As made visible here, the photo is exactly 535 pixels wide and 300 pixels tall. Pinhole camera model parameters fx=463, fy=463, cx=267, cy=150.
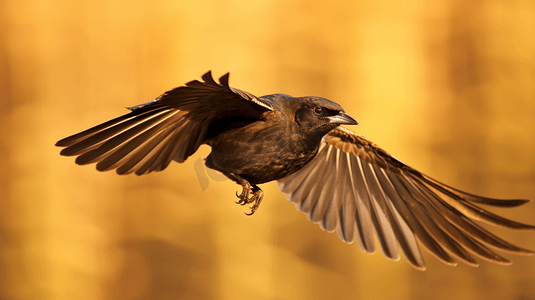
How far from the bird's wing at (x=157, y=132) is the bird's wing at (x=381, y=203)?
961 millimetres

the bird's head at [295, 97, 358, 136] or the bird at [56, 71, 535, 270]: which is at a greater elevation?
the bird's head at [295, 97, 358, 136]

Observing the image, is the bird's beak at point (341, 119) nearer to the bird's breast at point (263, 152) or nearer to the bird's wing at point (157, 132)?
the bird's breast at point (263, 152)

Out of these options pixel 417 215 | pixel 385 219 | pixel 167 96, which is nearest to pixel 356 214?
pixel 385 219

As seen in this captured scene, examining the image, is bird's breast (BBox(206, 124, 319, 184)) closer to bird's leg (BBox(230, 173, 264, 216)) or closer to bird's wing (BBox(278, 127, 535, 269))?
bird's leg (BBox(230, 173, 264, 216))

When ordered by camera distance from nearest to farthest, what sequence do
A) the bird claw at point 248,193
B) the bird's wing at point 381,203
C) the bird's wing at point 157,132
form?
the bird's wing at point 157,132, the bird claw at point 248,193, the bird's wing at point 381,203

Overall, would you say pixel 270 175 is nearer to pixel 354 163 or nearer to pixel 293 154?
pixel 293 154

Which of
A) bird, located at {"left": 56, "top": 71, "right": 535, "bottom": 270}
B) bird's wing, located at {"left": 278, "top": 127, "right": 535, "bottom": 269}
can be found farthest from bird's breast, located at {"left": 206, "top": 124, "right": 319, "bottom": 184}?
bird's wing, located at {"left": 278, "top": 127, "right": 535, "bottom": 269}

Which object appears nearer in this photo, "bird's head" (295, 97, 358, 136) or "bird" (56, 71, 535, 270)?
"bird" (56, 71, 535, 270)

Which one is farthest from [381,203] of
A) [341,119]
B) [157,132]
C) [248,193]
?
[157,132]

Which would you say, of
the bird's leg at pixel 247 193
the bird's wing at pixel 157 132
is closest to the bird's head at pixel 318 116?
the bird's wing at pixel 157 132

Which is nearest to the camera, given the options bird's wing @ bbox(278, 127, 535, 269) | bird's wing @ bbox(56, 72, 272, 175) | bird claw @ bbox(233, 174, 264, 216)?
bird's wing @ bbox(56, 72, 272, 175)

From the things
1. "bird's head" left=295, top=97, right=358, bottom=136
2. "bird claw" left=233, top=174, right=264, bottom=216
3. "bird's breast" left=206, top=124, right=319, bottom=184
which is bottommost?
"bird claw" left=233, top=174, right=264, bottom=216

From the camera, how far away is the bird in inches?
58.7

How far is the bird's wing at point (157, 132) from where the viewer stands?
1.45 meters
